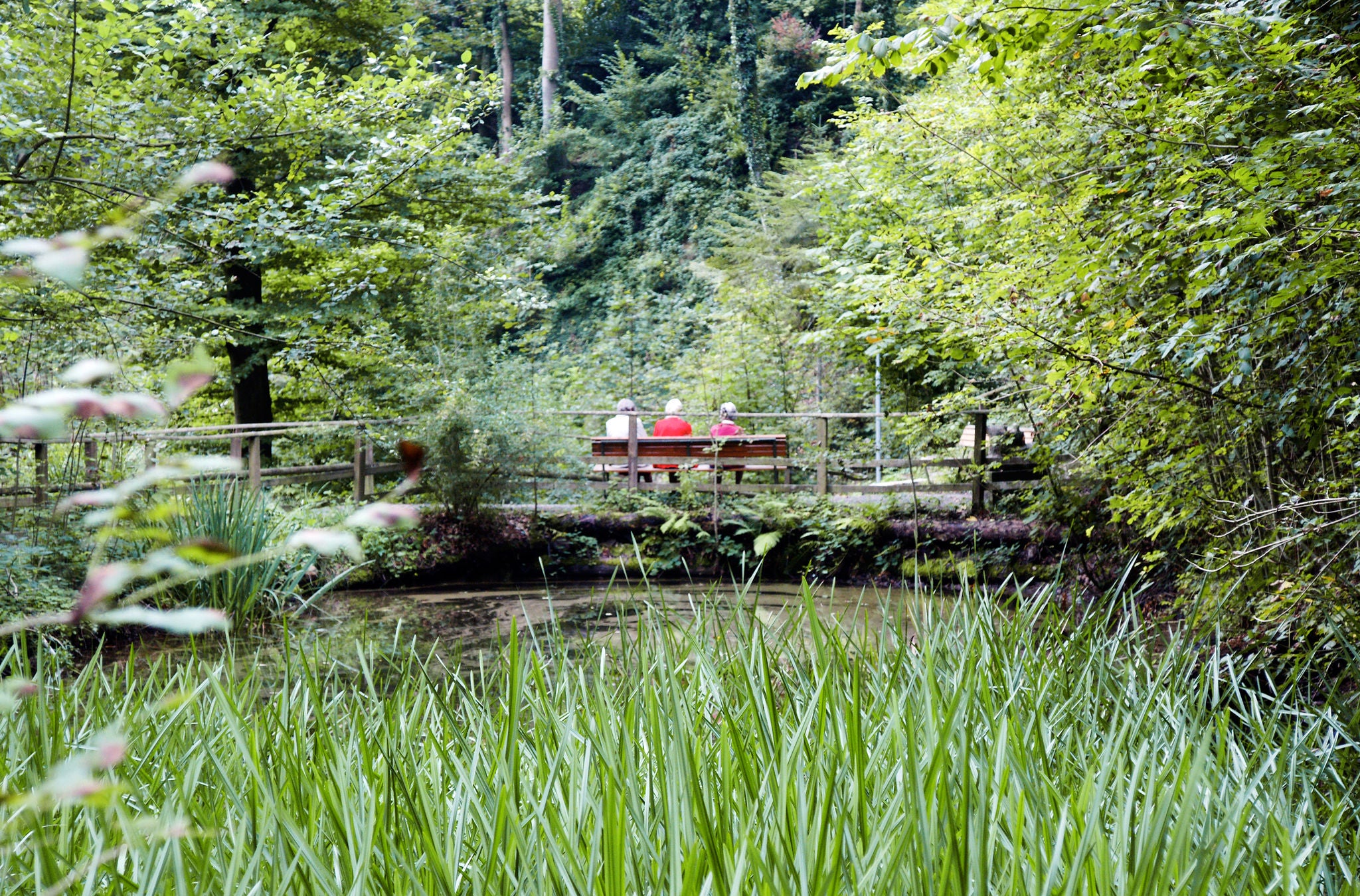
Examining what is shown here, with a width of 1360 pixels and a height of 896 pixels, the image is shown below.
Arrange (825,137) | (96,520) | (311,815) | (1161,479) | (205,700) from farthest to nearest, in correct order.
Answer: (825,137) → (1161,479) → (205,700) → (311,815) → (96,520)

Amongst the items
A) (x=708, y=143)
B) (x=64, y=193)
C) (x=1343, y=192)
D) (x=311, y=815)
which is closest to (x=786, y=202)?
(x=708, y=143)

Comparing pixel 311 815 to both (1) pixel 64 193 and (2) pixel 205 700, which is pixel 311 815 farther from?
(1) pixel 64 193

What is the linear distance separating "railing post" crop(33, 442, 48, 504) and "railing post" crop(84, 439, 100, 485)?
0.23 m

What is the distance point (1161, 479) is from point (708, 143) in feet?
69.8

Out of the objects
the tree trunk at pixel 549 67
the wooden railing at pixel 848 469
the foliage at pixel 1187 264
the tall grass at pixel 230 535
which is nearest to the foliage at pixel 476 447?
the wooden railing at pixel 848 469

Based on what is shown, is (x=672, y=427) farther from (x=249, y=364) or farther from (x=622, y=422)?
(x=249, y=364)

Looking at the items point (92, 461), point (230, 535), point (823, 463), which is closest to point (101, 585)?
point (230, 535)

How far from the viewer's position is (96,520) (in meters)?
0.52

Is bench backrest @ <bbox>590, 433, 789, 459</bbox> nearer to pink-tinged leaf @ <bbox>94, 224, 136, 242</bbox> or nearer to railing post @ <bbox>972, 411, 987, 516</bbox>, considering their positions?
railing post @ <bbox>972, 411, 987, 516</bbox>

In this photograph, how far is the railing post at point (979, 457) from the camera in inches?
407

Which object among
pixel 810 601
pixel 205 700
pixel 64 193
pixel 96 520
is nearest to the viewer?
pixel 96 520

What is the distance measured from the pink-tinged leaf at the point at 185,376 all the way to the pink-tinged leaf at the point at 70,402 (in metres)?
0.03

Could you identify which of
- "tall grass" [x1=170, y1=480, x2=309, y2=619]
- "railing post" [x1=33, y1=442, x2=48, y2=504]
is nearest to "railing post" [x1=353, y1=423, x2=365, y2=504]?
"tall grass" [x1=170, y1=480, x2=309, y2=619]

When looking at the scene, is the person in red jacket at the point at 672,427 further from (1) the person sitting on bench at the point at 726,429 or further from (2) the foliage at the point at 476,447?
(2) the foliage at the point at 476,447
